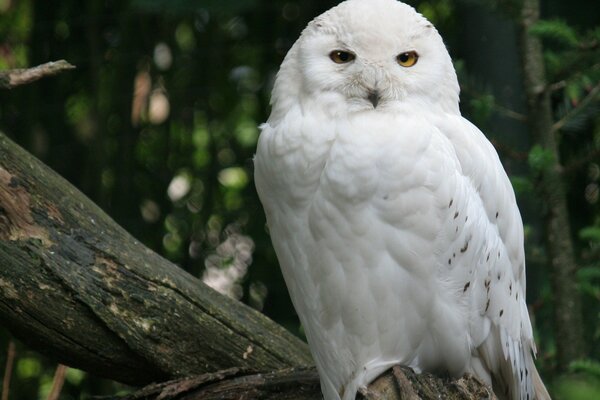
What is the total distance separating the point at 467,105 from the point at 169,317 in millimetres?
1463

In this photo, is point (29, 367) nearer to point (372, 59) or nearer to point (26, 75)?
point (26, 75)

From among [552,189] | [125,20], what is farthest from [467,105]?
[125,20]

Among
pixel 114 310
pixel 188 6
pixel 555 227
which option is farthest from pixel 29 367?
pixel 555 227

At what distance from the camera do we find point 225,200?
14.8ft

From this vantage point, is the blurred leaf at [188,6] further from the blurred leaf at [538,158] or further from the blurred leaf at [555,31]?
the blurred leaf at [538,158]

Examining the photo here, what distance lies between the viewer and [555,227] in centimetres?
340

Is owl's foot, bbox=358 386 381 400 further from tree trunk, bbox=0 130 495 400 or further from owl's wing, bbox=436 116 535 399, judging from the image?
owl's wing, bbox=436 116 535 399

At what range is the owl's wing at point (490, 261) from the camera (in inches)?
99.1

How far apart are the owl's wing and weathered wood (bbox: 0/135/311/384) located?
2.09 ft

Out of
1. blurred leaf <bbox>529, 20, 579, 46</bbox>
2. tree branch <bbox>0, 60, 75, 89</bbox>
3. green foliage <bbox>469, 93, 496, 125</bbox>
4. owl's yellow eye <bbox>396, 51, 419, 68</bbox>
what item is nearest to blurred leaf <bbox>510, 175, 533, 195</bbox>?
green foliage <bbox>469, 93, 496, 125</bbox>

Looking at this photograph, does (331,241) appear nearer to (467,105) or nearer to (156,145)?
(467,105)

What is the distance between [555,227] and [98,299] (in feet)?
5.35

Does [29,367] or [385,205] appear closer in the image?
[385,205]

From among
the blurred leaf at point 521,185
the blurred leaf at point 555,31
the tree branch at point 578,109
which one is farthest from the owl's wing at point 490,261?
the tree branch at point 578,109
